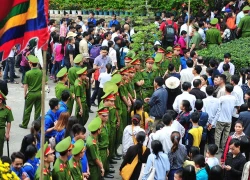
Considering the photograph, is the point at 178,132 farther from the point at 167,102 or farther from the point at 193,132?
the point at 167,102

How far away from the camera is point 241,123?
49.9ft

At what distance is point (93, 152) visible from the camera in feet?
47.2

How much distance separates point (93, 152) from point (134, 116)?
162 cm

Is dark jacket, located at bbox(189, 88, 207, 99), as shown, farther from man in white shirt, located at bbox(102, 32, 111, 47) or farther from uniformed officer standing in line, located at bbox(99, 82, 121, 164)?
man in white shirt, located at bbox(102, 32, 111, 47)

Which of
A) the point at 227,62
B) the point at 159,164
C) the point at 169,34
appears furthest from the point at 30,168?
the point at 169,34

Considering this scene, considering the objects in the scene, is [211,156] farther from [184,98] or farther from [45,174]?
[184,98]

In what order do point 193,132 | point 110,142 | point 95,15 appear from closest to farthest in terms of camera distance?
point 193,132 < point 110,142 < point 95,15

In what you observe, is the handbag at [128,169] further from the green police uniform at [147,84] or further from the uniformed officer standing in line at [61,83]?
the green police uniform at [147,84]

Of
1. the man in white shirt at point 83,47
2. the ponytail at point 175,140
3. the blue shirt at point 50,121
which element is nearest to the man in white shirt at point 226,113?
the ponytail at point 175,140

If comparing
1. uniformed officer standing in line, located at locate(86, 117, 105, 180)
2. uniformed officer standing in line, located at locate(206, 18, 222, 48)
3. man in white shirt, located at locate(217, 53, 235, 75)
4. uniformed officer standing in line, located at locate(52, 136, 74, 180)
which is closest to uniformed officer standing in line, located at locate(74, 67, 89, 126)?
uniformed officer standing in line, located at locate(86, 117, 105, 180)

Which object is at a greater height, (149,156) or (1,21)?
(1,21)

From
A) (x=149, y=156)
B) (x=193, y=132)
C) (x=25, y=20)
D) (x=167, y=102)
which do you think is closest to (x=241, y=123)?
(x=193, y=132)

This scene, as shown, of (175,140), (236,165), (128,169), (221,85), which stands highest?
(221,85)

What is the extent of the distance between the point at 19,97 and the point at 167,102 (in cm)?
586
